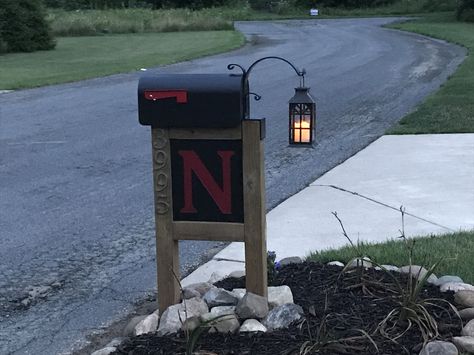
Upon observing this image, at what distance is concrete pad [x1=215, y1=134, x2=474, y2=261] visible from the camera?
243 inches

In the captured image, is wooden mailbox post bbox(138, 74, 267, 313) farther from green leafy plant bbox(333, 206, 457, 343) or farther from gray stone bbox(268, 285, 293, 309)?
green leafy plant bbox(333, 206, 457, 343)

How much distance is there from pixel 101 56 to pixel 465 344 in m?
25.0

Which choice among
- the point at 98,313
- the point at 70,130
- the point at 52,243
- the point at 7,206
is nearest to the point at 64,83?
the point at 70,130

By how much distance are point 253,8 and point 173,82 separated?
72448mm

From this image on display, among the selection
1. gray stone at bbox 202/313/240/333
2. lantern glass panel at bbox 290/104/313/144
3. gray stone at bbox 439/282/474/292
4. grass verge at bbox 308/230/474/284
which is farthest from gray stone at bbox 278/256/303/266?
gray stone at bbox 202/313/240/333

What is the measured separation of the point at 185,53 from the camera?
2717 centimetres

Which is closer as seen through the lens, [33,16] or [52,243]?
[52,243]

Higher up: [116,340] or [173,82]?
[173,82]

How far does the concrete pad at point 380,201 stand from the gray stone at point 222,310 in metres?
1.51

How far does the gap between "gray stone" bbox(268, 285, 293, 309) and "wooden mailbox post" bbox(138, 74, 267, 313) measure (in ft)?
0.25

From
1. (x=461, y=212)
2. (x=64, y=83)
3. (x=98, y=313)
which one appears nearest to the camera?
(x=98, y=313)

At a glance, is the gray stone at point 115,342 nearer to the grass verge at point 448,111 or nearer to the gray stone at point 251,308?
the gray stone at point 251,308

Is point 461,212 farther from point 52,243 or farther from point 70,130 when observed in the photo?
point 70,130

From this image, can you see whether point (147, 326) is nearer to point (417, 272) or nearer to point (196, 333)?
point (196, 333)
